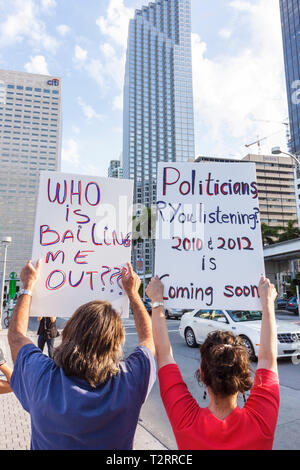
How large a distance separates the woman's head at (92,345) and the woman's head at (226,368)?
1.34ft

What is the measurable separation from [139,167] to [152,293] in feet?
440

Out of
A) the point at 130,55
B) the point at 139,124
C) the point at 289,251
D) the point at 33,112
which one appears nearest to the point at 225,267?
the point at 289,251

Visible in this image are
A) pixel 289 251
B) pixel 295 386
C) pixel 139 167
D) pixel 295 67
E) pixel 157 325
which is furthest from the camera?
pixel 139 167

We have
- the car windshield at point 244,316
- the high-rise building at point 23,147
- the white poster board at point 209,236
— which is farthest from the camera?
the high-rise building at point 23,147

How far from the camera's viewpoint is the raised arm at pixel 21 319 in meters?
1.49

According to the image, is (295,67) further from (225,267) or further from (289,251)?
(225,267)

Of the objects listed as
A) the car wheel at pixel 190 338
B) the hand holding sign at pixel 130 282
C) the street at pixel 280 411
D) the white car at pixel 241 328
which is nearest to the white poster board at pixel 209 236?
the hand holding sign at pixel 130 282

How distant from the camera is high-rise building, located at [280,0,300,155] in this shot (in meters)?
89.9

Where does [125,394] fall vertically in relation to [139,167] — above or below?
below

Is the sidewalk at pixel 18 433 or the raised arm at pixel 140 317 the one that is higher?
the raised arm at pixel 140 317

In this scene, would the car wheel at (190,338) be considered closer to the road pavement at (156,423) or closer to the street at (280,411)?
the street at (280,411)

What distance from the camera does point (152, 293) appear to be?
2031mm

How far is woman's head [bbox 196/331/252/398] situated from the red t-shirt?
8cm

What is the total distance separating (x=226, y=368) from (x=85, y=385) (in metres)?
0.60
